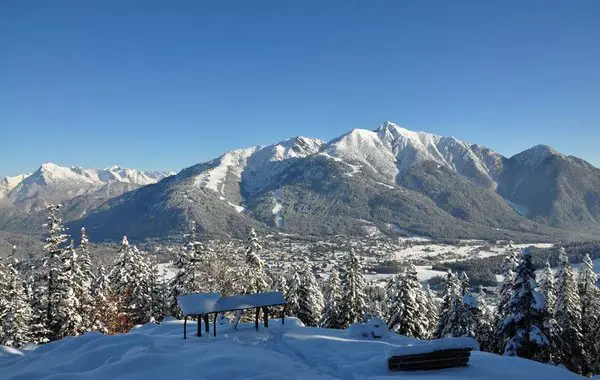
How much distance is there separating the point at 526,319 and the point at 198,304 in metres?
20.8

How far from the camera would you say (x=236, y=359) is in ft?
Answer: 57.1

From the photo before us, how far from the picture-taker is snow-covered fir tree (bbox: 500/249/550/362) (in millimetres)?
27328

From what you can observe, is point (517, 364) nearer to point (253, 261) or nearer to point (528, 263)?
point (528, 263)

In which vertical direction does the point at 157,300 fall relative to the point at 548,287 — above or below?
below

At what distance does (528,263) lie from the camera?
2762 centimetres

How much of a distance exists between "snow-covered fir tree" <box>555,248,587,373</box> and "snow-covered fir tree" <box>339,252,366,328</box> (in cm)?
2040

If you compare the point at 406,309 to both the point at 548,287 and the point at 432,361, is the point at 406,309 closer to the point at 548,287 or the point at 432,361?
the point at 548,287

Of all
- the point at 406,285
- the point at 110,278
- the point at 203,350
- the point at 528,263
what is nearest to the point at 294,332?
the point at 203,350

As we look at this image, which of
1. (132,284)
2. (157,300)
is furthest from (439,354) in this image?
(157,300)

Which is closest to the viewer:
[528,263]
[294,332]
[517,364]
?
[517,364]

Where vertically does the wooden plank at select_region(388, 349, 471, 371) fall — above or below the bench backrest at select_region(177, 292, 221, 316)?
below

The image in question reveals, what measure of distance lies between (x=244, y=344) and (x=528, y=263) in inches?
735

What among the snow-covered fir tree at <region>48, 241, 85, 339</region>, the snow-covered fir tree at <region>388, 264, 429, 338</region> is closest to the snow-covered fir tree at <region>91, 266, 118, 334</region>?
the snow-covered fir tree at <region>48, 241, 85, 339</region>

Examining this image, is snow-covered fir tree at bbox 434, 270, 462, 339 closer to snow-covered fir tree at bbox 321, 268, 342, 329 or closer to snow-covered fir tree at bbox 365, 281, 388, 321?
snow-covered fir tree at bbox 365, 281, 388, 321
